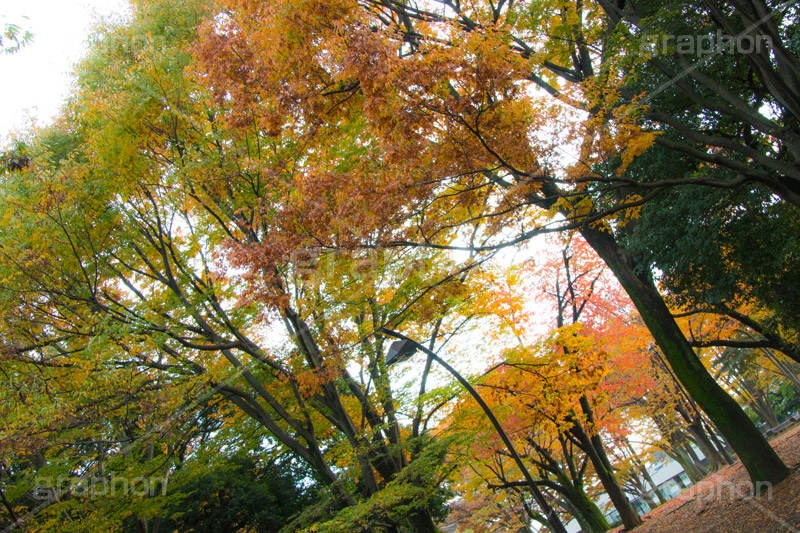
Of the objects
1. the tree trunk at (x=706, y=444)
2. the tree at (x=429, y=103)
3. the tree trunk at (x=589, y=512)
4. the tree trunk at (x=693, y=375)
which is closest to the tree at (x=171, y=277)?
the tree at (x=429, y=103)

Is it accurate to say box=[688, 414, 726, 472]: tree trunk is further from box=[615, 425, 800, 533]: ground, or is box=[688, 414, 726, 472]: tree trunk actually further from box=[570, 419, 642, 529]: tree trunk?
box=[615, 425, 800, 533]: ground

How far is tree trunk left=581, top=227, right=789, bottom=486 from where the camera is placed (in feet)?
22.9

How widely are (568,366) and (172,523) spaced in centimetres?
1039

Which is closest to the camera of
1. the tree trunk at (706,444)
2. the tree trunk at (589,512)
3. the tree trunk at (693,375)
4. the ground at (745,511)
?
the ground at (745,511)

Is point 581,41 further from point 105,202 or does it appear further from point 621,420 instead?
point 621,420

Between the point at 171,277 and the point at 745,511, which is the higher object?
the point at 171,277

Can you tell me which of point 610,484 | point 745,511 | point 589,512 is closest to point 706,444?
point 589,512

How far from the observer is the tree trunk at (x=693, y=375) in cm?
698

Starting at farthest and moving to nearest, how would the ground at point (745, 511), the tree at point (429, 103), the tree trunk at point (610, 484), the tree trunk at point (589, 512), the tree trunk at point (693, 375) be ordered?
the tree trunk at point (589, 512) → the tree trunk at point (610, 484) → the tree trunk at point (693, 375) → the ground at point (745, 511) → the tree at point (429, 103)

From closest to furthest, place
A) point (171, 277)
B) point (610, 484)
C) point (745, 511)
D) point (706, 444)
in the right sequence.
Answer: point (745, 511) < point (171, 277) < point (610, 484) < point (706, 444)

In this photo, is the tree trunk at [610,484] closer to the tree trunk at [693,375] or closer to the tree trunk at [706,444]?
the tree trunk at [693,375]

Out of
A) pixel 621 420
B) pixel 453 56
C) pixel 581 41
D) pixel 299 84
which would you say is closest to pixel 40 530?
pixel 299 84

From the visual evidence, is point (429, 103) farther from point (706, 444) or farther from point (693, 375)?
point (706, 444)

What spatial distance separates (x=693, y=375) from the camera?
747 centimetres
